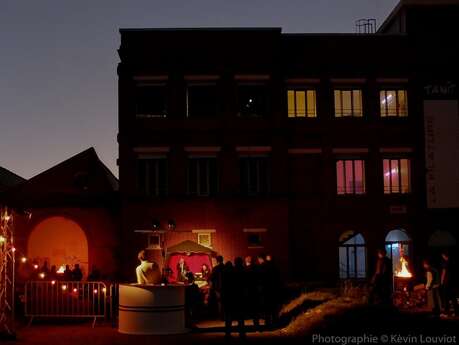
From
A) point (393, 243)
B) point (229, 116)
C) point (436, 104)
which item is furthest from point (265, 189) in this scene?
point (436, 104)

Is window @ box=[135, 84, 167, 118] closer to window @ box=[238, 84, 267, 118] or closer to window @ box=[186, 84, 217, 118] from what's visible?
window @ box=[186, 84, 217, 118]

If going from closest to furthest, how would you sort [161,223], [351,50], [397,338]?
[397,338] → [161,223] → [351,50]

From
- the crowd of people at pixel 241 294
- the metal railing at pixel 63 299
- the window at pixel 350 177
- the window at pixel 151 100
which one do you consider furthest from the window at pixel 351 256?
the metal railing at pixel 63 299

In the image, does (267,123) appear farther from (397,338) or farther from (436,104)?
(397,338)

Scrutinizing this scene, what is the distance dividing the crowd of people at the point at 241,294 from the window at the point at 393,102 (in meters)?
13.2

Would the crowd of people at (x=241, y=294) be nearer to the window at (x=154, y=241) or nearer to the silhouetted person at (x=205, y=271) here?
the silhouetted person at (x=205, y=271)

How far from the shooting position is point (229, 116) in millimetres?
32500

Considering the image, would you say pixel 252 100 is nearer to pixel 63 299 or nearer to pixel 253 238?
pixel 253 238

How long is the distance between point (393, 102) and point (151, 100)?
10208mm

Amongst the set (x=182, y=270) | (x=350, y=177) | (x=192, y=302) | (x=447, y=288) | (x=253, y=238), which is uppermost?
(x=350, y=177)

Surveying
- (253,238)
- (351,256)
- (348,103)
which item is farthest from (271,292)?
(348,103)

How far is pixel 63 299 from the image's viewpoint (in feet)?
73.2

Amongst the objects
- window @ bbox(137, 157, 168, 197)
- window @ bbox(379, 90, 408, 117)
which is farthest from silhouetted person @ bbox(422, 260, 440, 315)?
window @ bbox(137, 157, 168, 197)

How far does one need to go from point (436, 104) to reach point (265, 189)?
808cm
